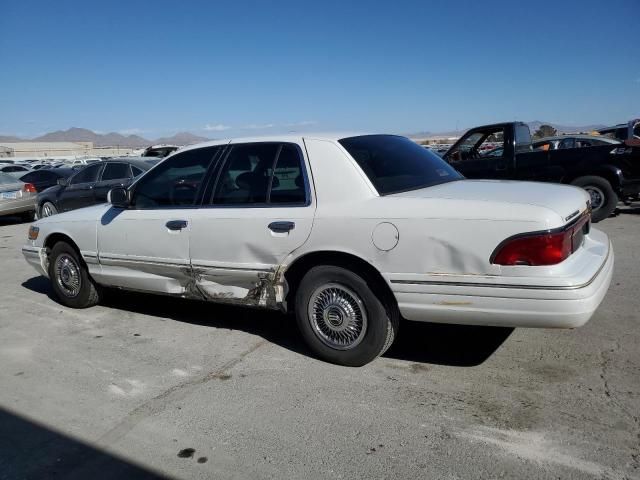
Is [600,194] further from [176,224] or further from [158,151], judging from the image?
[158,151]

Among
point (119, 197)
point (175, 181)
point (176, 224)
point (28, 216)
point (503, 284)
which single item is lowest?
point (28, 216)

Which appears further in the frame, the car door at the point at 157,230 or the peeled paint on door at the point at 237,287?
the car door at the point at 157,230

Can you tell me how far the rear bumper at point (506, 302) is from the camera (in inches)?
122

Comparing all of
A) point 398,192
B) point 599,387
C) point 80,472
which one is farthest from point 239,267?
point 599,387

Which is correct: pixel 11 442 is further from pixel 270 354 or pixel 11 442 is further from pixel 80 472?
pixel 270 354

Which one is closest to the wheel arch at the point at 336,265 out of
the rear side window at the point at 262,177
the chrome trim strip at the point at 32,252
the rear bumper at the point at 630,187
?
the rear side window at the point at 262,177

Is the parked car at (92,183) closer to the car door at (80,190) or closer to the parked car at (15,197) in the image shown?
the car door at (80,190)

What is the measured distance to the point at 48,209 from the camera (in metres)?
A: 12.7

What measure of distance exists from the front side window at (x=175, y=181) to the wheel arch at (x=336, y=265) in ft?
3.76

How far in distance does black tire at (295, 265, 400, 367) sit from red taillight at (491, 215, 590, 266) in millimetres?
823

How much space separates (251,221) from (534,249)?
6.45ft

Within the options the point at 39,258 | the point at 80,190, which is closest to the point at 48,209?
the point at 80,190

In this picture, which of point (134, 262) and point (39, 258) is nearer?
point (134, 262)

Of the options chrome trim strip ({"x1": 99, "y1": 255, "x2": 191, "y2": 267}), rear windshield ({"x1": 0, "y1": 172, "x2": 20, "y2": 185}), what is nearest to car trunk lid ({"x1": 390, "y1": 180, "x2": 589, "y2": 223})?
chrome trim strip ({"x1": 99, "y1": 255, "x2": 191, "y2": 267})
